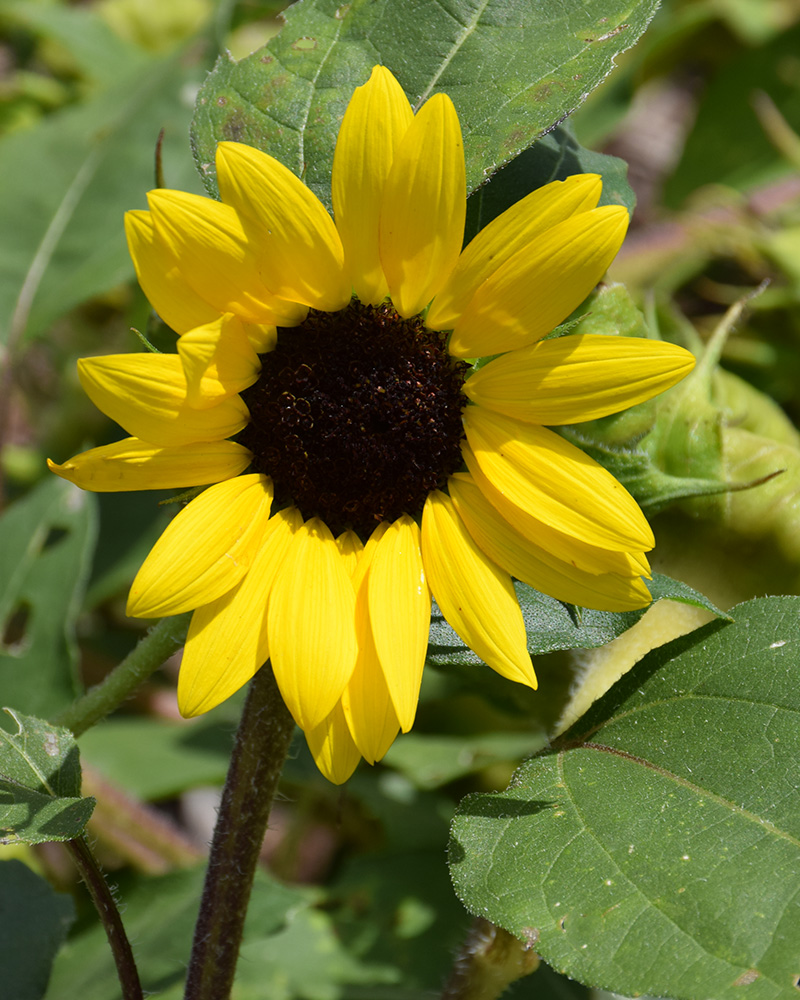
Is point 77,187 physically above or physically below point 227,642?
above

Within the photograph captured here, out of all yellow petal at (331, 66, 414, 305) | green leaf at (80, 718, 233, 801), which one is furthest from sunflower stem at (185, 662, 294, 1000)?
green leaf at (80, 718, 233, 801)

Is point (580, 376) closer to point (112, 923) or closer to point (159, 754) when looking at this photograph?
point (112, 923)

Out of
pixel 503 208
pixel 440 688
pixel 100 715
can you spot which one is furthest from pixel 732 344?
pixel 100 715

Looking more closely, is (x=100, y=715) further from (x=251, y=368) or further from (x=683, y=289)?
(x=683, y=289)

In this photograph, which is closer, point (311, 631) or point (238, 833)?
point (311, 631)

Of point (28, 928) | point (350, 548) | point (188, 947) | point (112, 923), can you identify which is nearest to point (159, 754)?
point (188, 947)

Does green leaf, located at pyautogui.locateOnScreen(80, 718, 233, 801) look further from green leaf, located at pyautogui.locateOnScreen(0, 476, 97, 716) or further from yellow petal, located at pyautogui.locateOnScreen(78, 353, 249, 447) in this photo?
yellow petal, located at pyautogui.locateOnScreen(78, 353, 249, 447)

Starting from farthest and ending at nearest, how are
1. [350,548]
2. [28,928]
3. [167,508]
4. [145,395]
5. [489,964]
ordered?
1. [167,508]
2. [28,928]
3. [489,964]
4. [350,548]
5. [145,395]

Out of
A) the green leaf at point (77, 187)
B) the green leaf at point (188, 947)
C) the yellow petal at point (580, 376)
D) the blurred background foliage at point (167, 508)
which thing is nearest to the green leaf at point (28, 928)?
the blurred background foliage at point (167, 508)
